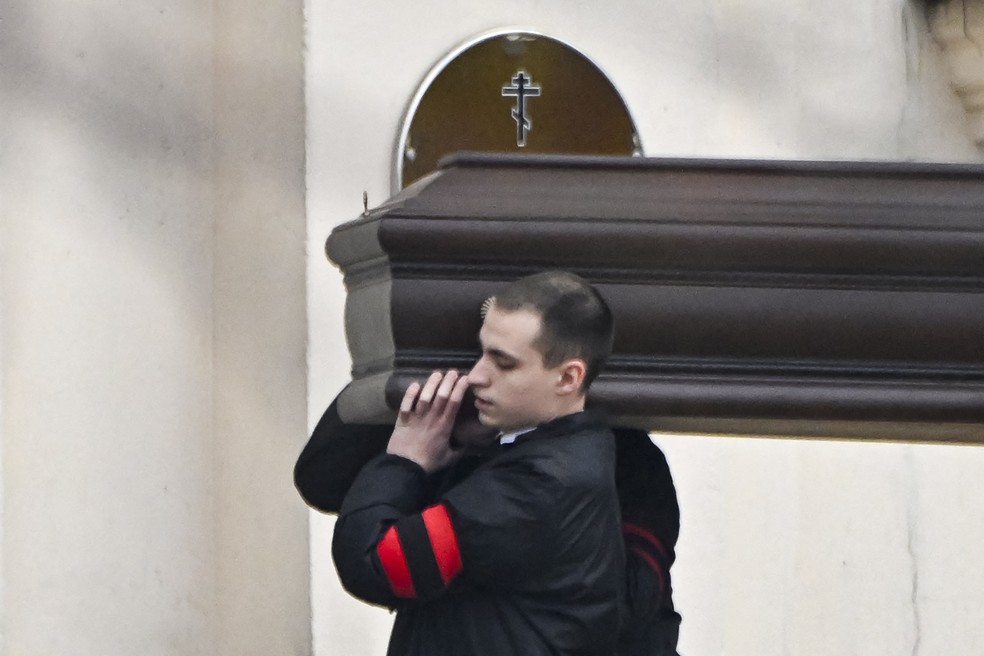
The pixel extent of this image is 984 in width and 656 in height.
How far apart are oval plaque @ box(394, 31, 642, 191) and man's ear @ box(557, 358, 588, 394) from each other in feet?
5.05

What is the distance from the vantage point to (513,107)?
369cm

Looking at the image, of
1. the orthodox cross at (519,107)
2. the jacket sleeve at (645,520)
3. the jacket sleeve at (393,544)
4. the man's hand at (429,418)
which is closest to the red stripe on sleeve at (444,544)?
the jacket sleeve at (393,544)

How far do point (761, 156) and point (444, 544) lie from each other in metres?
2.09

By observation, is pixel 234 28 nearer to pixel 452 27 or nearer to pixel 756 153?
pixel 452 27

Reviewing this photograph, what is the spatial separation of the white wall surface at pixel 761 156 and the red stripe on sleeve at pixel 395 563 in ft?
4.99

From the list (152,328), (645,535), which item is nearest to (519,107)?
(152,328)

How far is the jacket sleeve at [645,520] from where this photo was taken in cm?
218

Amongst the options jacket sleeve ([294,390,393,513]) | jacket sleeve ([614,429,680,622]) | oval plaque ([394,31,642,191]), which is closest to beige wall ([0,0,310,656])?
oval plaque ([394,31,642,191])

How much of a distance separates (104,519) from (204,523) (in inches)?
10.0

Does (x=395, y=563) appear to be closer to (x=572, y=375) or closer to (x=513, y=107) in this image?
(x=572, y=375)

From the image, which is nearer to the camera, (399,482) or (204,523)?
(399,482)

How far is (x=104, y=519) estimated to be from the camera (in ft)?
11.5

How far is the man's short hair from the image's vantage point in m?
2.05

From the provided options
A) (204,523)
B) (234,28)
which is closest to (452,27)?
(234,28)
